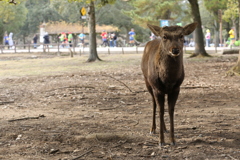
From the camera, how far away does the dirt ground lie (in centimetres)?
585

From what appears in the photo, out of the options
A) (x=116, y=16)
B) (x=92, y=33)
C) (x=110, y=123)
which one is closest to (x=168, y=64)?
(x=110, y=123)

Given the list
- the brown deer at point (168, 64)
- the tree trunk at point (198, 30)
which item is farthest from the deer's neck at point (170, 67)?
the tree trunk at point (198, 30)

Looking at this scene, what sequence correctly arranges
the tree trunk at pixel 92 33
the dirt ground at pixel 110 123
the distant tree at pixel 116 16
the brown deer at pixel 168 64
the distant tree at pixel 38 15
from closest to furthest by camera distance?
1. the brown deer at pixel 168 64
2. the dirt ground at pixel 110 123
3. the tree trunk at pixel 92 33
4. the distant tree at pixel 116 16
5. the distant tree at pixel 38 15

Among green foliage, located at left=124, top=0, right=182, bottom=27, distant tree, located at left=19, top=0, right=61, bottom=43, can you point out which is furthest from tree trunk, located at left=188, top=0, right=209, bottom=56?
distant tree, located at left=19, top=0, right=61, bottom=43

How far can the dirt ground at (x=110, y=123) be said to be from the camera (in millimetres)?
5848

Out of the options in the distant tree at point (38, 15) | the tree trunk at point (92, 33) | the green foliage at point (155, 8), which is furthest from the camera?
the distant tree at point (38, 15)

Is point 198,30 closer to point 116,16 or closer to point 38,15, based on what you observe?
point 116,16

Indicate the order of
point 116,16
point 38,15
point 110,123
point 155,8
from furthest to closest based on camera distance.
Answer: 1. point 38,15
2. point 116,16
3. point 155,8
4. point 110,123

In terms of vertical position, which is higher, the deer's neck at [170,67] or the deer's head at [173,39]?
the deer's head at [173,39]

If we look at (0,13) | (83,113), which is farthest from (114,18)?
(83,113)

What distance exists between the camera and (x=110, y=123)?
7738 mm

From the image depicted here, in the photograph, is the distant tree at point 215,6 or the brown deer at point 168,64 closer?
the brown deer at point 168,64

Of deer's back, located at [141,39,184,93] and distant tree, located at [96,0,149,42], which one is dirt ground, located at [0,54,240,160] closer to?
deer's back, located at [141,39,184,93]

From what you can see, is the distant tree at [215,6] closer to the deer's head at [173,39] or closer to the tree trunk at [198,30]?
the tree trunk at [198,30]
